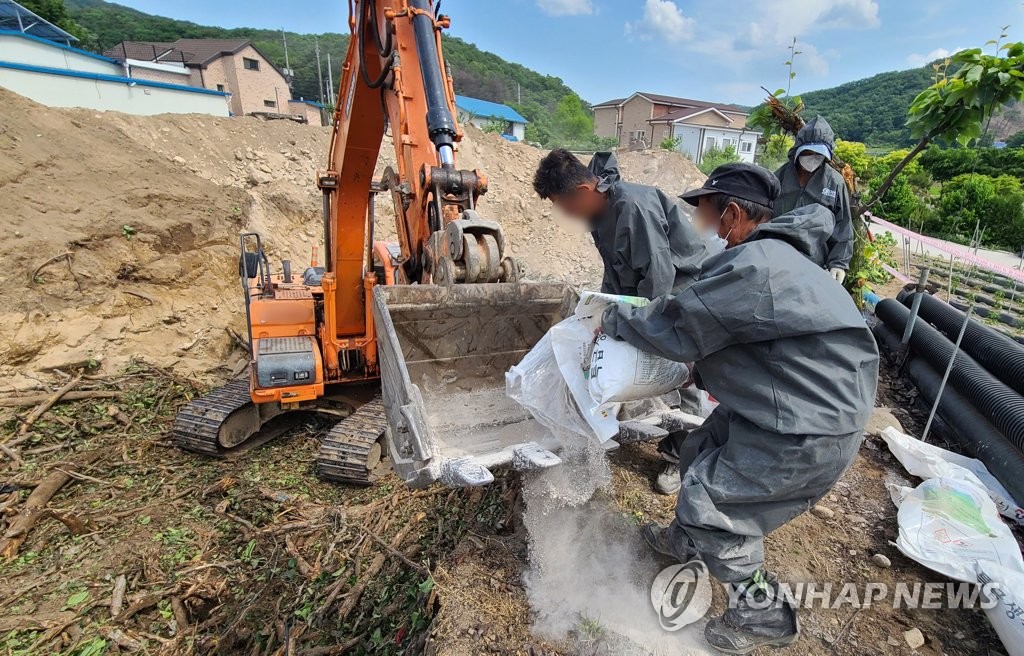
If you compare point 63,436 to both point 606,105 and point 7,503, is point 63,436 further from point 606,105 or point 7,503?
point 606,105

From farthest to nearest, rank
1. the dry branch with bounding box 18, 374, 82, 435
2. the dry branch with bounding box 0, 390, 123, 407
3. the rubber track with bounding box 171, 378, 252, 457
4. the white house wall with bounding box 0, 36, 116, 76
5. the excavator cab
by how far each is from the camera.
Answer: the white house wall with bounding box 0, 36, 116, 76
the dry branch with bounding box 0, 390, 123, 407
the dry branch with bounding box 18, 374, 82, 435
the rubber track with bounding box 171, 378, 252, 457
the excavator cab

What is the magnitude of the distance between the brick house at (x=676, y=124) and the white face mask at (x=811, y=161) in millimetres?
30099

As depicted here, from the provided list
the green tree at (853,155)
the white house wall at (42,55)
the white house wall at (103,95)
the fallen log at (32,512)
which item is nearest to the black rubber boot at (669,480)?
the fallen log at (32,512)

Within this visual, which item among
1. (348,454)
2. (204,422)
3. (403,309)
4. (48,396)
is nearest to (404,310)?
(403,309)

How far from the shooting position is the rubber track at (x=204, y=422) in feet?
14.6

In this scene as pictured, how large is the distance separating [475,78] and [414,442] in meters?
61.8

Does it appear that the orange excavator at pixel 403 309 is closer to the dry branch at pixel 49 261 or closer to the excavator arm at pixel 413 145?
the excavator arm at pixel 413 145

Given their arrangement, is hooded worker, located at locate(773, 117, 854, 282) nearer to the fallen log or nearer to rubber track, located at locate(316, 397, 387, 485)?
rubber track, located at locate(316, 397, 387, 485)

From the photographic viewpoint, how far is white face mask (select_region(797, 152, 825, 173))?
4184mm

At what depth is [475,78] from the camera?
57.2 m

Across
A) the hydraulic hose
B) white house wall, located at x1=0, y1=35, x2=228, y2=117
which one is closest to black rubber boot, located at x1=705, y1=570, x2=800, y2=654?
the hydraulic hose

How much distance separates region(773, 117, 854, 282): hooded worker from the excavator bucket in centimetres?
249

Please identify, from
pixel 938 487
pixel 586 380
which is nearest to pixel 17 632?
pixel 586 380
